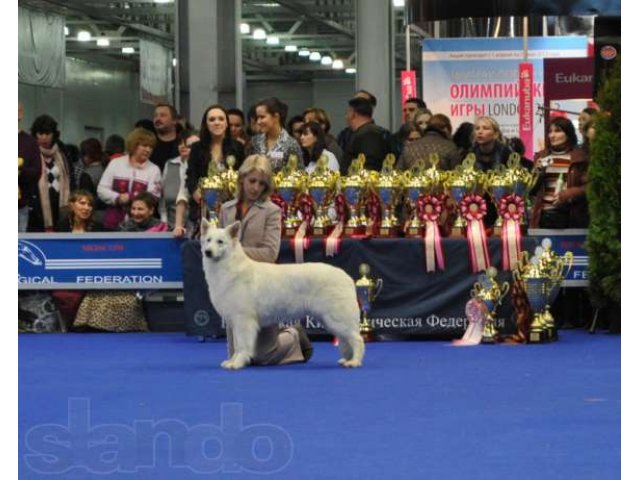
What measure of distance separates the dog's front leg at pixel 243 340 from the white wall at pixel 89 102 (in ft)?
78.0

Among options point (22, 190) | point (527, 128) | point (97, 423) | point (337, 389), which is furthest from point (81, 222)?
point (527, 128)

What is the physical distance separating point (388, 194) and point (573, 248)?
1.45 metres

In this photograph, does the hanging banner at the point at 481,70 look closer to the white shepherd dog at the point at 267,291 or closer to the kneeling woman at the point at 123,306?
the kneeling woman at the point at 123,306

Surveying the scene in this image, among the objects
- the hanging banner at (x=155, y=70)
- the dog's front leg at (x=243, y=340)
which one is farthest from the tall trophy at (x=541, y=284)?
the hanging banner at (x=155, y=70)

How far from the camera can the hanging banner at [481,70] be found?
16.9 meters

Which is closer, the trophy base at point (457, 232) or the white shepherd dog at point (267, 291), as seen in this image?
the white shepherd dog at point (267, 291)

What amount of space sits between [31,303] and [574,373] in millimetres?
4731

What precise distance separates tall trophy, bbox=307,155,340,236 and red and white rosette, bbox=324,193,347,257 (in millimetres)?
54

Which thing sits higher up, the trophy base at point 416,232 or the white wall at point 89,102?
the white wall at point 89,102

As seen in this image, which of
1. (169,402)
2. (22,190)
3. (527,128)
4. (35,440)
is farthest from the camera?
(527,128)

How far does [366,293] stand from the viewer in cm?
→ 973

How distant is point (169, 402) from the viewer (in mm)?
6527

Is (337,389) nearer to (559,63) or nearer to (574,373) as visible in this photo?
(574,373)

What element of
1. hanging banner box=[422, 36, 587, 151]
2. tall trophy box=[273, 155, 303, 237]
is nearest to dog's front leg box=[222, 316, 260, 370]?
tall trophy box=[273, 155, 303, 237]
